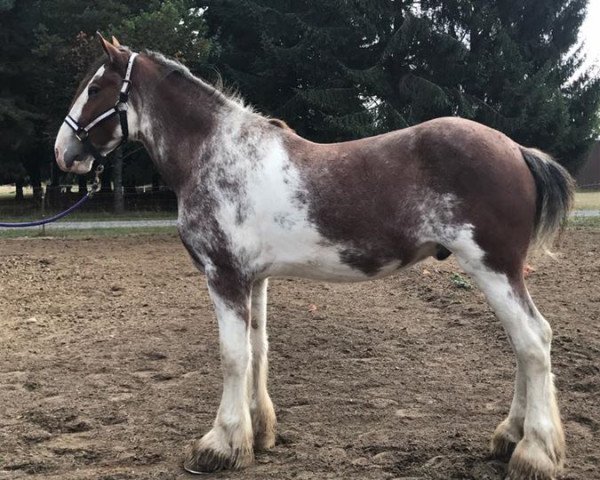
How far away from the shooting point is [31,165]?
32406mm

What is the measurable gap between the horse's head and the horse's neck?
0.52 feet

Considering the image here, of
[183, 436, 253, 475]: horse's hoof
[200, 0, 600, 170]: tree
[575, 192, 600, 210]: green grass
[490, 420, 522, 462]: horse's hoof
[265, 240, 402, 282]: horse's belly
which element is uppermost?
[200, 0, 600, 170]: tree

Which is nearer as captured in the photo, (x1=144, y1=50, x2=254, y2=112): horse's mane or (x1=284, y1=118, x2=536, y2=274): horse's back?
(x1=284, y1=118, x2=536, y2=274): horse's back

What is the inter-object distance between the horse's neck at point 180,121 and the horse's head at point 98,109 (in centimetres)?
16

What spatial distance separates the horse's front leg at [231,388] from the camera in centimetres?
342

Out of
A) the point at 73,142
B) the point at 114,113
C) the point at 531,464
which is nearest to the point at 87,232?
the point at 73,142

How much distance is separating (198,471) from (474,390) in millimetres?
2346

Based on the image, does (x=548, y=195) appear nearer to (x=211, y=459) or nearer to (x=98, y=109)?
(x=211, y=459)

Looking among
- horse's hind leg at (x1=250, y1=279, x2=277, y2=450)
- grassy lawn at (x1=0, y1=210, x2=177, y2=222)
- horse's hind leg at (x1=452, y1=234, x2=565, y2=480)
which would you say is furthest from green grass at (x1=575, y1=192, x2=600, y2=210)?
grassy lawn at (x1=0, y1=210, x2=177, y2=222)

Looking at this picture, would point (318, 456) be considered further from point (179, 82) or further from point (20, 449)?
point (179, 82)

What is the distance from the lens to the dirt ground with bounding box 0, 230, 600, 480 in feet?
11.7

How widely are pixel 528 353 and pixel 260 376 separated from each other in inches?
68.3

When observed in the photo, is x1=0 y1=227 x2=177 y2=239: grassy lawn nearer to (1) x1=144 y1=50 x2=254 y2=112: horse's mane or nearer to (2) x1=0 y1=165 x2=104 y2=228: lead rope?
(2) x1=0 y1=165 x2=104 y2=228: lead rope

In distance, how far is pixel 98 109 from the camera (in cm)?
360
